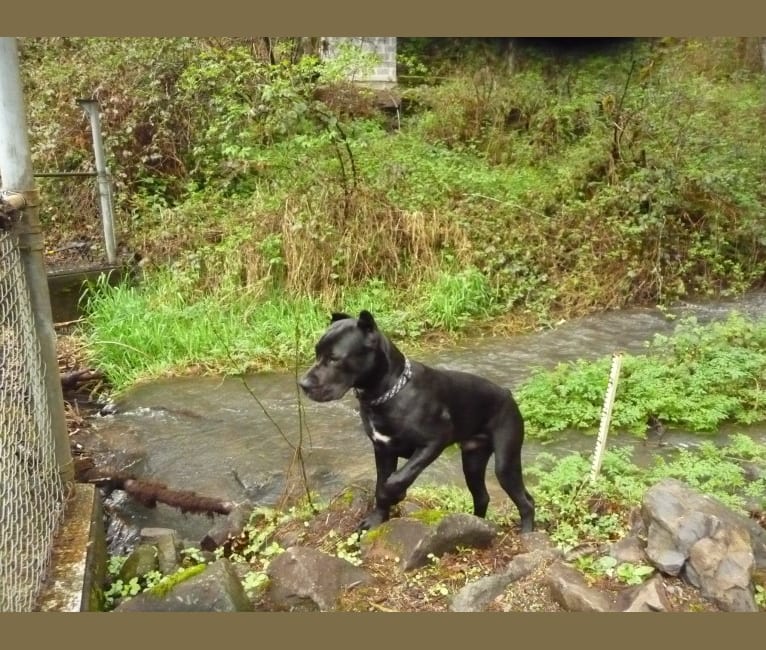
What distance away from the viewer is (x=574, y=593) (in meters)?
2.97

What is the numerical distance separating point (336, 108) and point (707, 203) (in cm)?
571

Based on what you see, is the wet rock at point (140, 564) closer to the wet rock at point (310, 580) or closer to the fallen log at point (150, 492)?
the wet rock at point (310, 580)

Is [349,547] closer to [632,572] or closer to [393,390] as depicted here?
[393,390]

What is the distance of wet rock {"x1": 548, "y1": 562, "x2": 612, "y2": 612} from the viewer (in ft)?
9.55

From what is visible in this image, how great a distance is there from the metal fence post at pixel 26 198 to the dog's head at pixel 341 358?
1.43 meters

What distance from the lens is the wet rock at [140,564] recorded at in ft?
12.7

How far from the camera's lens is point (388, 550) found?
3572mm

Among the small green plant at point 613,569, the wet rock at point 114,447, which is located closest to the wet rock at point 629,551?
the small green plant at point 613,569

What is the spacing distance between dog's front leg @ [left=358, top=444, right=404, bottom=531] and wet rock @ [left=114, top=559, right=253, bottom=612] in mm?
877

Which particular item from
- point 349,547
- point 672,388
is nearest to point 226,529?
point 349,547

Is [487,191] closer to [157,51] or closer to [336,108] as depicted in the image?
[336,108]

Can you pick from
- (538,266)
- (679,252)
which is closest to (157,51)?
(538,266)

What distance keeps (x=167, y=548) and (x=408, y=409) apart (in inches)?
66.2

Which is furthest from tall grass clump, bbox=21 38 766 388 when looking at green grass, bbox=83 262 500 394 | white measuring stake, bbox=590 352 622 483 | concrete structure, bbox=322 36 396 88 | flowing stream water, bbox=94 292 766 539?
white measuring stake, bbox=590 352 622 483
